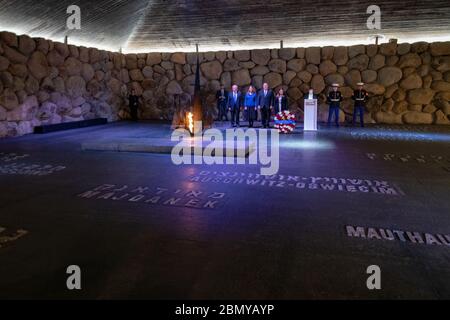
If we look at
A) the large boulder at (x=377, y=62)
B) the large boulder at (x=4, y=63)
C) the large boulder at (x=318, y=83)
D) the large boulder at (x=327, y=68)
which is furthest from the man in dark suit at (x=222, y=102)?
the large boulder at (x=4, y=63)

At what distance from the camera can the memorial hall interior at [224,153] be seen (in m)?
2.87

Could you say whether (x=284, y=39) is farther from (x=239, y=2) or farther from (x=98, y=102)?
(x=98, y=102)

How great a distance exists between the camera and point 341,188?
5277 millimetres

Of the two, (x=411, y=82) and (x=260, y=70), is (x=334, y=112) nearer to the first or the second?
(x=411, y=82)

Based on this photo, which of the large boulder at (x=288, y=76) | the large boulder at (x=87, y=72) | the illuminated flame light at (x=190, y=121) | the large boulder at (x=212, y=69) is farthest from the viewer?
the large boulder at (x=212, y=69)

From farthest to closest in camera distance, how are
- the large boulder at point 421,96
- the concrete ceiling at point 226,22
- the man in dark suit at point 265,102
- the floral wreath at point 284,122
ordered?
1. the large boulder at point 421,96
2. the man in dark suit at point 265,102
3. the floral wreath at point 284,122
4. the concrete ceiling at point 226,22

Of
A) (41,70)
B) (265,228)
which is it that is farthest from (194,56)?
(265,228)

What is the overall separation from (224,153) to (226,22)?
27.3ft

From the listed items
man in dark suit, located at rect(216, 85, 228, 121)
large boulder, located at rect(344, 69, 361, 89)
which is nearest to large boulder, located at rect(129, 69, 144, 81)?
man in dark suit, located at rect(216, 85, 228, 121)

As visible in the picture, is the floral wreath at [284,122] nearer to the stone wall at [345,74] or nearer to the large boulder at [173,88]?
the stone wall at [345,74]

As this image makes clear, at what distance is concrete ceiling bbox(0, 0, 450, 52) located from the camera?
11.7 m

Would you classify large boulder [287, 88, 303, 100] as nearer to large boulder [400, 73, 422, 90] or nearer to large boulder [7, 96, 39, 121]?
large boulder [400, 73, 422, 90]

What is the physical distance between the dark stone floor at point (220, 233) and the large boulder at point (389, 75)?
8917mm

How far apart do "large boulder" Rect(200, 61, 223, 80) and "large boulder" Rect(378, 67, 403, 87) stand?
6.58m
